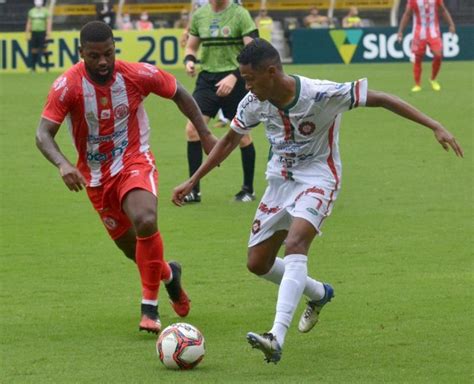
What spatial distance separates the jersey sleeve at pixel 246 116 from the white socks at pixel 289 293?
1.04m

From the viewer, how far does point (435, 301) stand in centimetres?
891

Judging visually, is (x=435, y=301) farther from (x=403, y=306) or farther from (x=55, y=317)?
(x=55, y=317)

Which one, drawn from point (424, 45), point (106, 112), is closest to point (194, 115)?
point (106, 112)

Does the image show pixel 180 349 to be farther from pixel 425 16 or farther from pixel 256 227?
pixel 425 16

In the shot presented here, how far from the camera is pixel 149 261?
8.17 metres

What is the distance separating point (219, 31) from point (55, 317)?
243 inches

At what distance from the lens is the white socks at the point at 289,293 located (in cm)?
699

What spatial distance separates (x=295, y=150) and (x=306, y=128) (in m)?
0.17

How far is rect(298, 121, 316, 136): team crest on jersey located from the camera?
7.72 metres

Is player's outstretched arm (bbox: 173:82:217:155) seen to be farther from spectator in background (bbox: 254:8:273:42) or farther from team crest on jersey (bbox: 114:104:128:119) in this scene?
spectator in background (bbox: 254:8:273:42)

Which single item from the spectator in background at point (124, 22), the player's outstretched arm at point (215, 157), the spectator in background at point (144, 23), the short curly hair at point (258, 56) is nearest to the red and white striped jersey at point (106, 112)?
the player's outstretched arm at point (215, 157)

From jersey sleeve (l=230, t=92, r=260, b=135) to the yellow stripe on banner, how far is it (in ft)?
123

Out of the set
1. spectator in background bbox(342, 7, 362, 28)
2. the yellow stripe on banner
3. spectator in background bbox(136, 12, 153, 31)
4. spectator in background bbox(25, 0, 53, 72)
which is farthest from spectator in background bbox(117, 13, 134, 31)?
spectator in background bbox(342, 7, 362, 28)

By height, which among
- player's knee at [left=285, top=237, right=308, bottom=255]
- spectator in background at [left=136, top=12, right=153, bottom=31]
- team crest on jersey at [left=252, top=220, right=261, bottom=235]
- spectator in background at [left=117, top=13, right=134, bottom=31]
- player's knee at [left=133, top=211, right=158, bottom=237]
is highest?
player's knee at [left=285, top=237, right=308, bottom=255]
